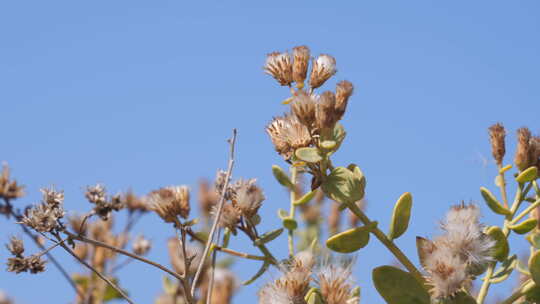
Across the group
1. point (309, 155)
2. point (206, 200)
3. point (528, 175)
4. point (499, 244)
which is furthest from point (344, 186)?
point (206, 200)

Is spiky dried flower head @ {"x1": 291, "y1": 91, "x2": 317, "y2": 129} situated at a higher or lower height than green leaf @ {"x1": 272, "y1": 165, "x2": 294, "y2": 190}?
lower

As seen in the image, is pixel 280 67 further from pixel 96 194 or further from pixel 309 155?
pixel 96 194

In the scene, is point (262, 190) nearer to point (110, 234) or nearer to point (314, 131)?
point (314, 131)

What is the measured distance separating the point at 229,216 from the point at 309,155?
51 centimetres

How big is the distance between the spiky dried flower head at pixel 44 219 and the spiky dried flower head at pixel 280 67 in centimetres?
70

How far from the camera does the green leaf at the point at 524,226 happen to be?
1.97 metres

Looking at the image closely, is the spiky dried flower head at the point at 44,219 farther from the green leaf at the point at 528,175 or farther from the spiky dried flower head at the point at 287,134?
the green leaf at the point at 528,175

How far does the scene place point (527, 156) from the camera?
2.13 m

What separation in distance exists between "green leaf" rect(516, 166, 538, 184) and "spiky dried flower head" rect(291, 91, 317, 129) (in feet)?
1.89

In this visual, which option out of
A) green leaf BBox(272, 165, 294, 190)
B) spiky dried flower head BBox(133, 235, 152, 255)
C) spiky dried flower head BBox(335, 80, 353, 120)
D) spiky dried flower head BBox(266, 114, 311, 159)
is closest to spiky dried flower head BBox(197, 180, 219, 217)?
green leaf BBox(272, 165, 294, 190)

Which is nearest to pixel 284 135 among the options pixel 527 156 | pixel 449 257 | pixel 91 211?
pixel 449 257

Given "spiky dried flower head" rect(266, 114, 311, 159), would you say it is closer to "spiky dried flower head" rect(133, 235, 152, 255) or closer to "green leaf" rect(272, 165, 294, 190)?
"green leaf" rect(272, 165, 294, 190)

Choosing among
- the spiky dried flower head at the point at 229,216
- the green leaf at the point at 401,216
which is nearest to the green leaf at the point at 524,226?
the green leaf at the point at 401,216

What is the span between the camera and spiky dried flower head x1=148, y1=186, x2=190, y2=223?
2.40 metres
